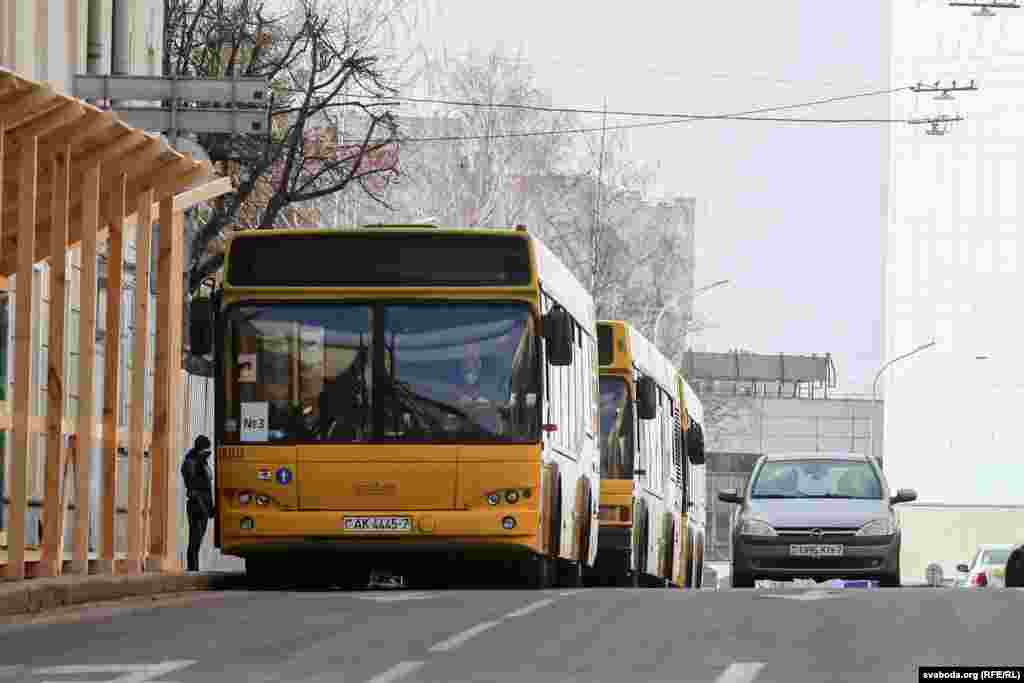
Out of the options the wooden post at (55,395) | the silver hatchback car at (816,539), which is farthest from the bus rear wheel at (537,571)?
the silver hatchback car at (816,539)

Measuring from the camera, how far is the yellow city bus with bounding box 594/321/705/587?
29953 millimetres

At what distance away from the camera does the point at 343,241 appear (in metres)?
21.6

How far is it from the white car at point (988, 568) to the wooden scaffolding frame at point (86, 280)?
24662mm

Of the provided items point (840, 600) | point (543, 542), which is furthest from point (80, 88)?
point (840, 600)

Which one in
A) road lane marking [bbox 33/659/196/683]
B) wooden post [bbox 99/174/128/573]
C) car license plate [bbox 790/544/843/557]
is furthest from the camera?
car license plate [bbox 790/544/843/557]

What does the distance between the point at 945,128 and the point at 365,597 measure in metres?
48.6

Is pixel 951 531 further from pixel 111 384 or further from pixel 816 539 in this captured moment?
pixel 111 384

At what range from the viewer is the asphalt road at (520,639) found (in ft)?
38.1

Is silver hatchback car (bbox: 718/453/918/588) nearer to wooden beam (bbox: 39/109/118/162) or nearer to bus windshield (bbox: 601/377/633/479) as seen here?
bus windshield (bbox: 601/377/633/479)

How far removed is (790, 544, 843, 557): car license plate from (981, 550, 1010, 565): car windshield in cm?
2169

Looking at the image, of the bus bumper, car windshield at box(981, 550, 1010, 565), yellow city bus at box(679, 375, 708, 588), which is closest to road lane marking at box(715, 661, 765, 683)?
the bus bumper

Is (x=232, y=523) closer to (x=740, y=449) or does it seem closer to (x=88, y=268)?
(x=88, y=268)

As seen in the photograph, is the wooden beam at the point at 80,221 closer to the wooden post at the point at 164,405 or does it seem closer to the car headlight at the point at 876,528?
the wooden post at the point at 164,405

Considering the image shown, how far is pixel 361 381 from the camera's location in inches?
831
